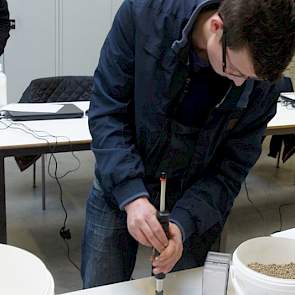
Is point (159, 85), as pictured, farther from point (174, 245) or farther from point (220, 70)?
point (174, 245)

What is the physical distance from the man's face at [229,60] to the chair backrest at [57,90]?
196 centimetres

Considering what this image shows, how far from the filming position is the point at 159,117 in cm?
128

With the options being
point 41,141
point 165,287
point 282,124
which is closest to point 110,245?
point 165,287

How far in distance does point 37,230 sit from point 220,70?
82.5 inches

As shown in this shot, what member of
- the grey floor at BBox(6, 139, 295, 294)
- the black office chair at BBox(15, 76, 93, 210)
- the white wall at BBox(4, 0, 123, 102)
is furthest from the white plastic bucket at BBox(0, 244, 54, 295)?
the white wall at BBox(4, 0, 123, 102)

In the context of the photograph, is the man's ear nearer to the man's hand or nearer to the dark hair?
the dark hair

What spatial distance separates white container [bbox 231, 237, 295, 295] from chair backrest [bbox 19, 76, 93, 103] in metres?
2.03

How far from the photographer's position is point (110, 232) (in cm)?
139

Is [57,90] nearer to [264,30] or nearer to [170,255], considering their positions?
[170,255]

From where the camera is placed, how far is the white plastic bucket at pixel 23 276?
867 mm

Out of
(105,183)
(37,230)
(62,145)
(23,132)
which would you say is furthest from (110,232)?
(37,230)

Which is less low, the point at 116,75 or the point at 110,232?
the point at 116,75

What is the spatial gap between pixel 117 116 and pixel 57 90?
1.86 meters

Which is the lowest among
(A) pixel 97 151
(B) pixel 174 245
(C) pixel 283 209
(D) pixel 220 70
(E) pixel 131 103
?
(C) pixel 283 209
